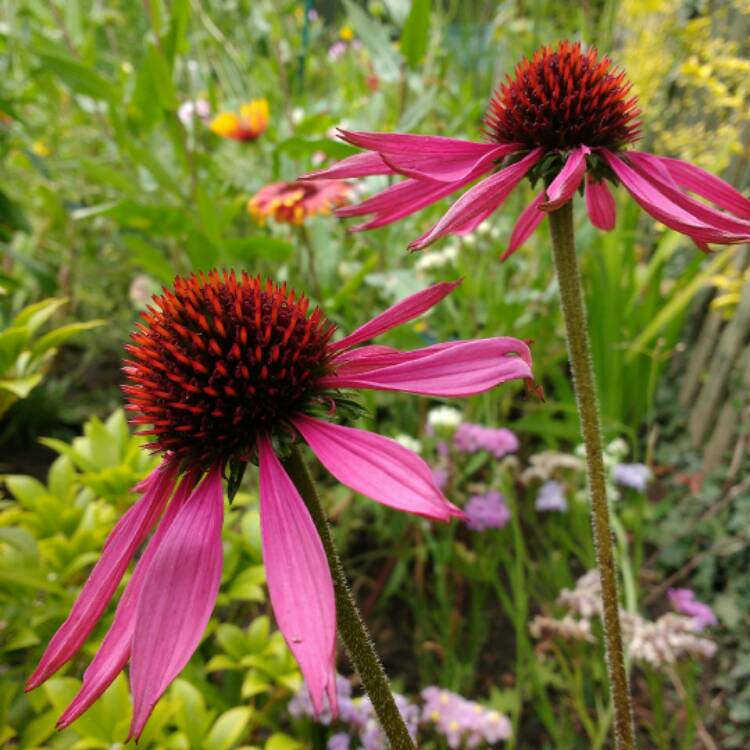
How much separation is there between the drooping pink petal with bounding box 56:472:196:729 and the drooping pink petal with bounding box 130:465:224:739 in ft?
0.09

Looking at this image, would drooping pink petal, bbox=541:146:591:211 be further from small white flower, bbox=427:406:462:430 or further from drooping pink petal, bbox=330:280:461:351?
small white flower, bbox=427:406:462:430

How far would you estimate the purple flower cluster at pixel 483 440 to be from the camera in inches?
44.8

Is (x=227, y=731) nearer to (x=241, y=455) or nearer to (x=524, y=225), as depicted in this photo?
(x=241, y=455)

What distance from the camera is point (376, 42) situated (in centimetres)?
124

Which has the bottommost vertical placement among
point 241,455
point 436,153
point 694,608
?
point 694,608

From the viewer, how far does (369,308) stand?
1.47 m

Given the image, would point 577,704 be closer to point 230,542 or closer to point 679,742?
point 679,742

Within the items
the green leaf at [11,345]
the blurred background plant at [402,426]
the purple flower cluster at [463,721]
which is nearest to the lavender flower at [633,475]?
the blurred background plant at [402,426]

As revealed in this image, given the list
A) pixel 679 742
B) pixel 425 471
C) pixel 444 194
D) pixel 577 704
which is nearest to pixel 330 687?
pixel 425 471

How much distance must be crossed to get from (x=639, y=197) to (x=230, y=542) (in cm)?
67

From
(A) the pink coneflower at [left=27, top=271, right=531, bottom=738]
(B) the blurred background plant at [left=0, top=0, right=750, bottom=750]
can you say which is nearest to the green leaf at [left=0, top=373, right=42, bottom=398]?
(B) the blurred background plant at [left=0, top=0, right=750, bottom=750]

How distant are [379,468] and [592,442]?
21 cm

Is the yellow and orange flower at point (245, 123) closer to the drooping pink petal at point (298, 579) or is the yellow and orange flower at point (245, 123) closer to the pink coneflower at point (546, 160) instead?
the pink coneflower at point (546, 160)

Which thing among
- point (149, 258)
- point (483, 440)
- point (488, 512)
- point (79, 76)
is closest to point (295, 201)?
point (149, 258)
